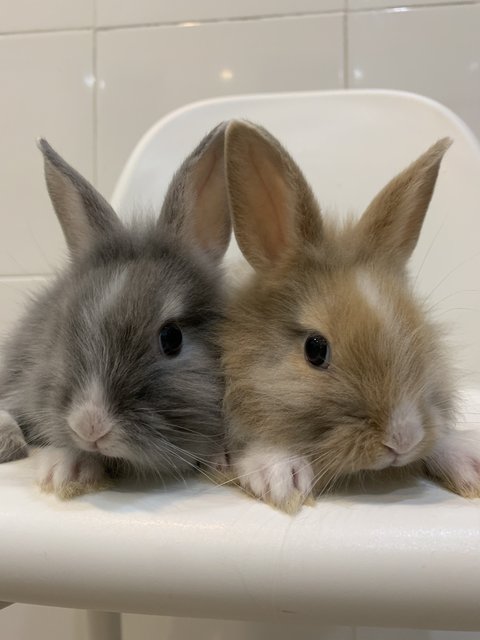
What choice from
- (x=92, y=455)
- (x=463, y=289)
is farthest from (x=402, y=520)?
(x=463, y=289)

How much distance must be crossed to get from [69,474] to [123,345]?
0.45 ft

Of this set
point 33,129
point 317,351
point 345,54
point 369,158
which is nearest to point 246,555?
point 317,351

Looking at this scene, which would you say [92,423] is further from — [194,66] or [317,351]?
[194,66]

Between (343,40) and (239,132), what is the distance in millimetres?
798

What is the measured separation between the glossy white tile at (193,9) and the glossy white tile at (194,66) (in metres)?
0.02

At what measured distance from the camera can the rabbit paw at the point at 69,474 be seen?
0.61 m

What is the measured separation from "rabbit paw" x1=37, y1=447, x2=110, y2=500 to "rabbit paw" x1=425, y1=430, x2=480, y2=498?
338 mm

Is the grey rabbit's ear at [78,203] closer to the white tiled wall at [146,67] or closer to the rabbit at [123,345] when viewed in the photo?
the rabbit at [123,345]

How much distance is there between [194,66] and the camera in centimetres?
145

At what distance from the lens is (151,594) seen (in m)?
0.50

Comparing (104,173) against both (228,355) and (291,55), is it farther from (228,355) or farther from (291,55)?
(228,355)

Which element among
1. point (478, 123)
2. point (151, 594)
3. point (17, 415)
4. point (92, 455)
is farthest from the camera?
point (478, 123)

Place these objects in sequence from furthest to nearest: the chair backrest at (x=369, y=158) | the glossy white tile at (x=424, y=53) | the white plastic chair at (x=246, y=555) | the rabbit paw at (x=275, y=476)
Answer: the glossy white tile at (x=424, y=53)
the chair backrest at (x=369, y=158)
the rabbit paw at (x=275, y=476)
the white plastic chair at (x=246, y=555)

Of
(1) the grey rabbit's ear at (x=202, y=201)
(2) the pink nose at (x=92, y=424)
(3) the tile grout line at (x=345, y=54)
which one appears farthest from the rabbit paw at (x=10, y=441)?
(3) the tile grout line at (x=345, y=54)
